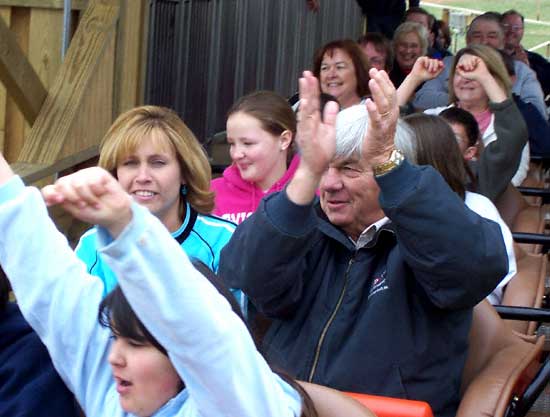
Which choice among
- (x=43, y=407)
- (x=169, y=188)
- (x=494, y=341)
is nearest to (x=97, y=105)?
(x=169, y=188)

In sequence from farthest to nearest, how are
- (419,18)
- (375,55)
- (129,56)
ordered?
1. (419,18)
2. (375,55)
3. (129,56)

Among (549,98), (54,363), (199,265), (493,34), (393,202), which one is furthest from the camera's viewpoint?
(549,98)

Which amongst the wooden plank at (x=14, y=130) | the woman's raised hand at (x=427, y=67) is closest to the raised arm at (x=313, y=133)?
the woman's raised hand at (x=427, y=67)

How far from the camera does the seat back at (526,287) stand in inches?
147

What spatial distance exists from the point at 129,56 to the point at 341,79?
113cm

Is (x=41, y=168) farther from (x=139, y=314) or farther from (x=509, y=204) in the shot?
(x=139, y=314)

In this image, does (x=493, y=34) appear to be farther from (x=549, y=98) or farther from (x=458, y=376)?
(x=458, y=376)

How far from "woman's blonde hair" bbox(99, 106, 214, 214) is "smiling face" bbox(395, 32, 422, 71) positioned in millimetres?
5135

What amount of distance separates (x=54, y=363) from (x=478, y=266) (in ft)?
3.25

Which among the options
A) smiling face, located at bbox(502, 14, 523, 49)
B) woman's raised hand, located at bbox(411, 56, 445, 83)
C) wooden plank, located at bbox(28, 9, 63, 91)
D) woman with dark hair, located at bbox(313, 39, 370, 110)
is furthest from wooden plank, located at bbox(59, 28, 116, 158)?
smiling face, located at bbox(502, 14, 523, 49)

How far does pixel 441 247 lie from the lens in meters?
2.62

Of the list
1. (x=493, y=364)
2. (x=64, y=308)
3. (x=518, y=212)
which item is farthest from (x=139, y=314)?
(x=518, y=212)

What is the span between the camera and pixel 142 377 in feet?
6.26

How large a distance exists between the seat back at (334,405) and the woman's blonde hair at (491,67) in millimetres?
3000
